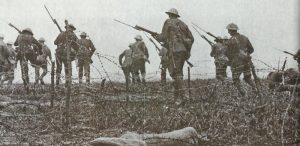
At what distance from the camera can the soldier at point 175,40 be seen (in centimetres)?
1135

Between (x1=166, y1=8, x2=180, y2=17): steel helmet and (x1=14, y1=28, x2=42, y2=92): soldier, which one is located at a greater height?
(x1=166, y1=8, x2=180, y2=17): steel helmet

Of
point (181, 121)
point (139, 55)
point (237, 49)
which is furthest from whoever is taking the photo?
point (139, 55)

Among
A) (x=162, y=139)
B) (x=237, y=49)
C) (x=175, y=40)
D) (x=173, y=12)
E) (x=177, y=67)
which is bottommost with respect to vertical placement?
(x=162, y=139)

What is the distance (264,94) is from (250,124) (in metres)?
0.55

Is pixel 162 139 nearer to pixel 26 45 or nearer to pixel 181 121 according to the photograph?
pixel 181 121

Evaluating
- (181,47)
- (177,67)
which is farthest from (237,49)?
(177,67)

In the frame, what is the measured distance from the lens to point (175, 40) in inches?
448

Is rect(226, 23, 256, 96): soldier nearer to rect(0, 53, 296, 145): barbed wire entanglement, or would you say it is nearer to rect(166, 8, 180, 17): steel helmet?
rect(166, 8, 180, 17): steel helmet

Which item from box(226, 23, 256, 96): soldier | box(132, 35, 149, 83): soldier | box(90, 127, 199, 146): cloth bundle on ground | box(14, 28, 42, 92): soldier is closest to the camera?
box(90, 127, 199, 146): cloth bundle on ground

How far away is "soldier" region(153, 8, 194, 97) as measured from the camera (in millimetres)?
11352

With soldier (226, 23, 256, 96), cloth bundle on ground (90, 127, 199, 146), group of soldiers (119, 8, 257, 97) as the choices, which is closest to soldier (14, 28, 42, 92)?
group of soldiers (119, 8, 257, 97)

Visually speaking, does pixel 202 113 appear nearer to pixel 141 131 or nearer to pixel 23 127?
pixel 141 131

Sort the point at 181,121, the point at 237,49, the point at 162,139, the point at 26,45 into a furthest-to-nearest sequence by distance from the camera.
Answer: the point at 26,45 < the point at 237,49 < the point at 181,121 < the point at 162,139

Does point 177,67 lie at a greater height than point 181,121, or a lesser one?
greater
